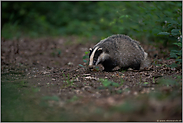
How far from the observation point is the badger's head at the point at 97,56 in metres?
5.47

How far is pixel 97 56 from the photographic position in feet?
18.3

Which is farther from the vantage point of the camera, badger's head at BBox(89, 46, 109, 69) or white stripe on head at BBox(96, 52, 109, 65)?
white stripe on head at BBox(96, 52, 109, 65)

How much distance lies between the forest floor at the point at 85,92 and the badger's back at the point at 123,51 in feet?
0.84

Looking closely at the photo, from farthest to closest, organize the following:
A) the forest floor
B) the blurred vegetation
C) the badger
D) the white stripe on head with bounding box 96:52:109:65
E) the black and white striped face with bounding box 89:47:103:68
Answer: the blurred vegetation < the badger < the white stripe on head with bounding box 96:52:109:65 < the black and white striped face with bounding box 89:47:103:68 < the forest floor

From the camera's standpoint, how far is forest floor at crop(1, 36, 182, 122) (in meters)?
2.92

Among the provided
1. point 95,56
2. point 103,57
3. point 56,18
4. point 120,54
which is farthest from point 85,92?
point 56,18

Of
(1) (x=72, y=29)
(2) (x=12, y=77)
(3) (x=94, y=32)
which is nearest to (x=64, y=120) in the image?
(2) (x=12, y=77)

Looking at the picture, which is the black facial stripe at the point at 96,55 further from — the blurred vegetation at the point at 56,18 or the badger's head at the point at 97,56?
the blurred vegetation at the point at 56,18

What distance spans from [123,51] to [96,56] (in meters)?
0.74

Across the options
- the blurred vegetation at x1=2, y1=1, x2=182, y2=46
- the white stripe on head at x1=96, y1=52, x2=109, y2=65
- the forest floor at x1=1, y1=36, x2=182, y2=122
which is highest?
the blurred vegetation at x1=2, y1=1, x2=182, y2=46

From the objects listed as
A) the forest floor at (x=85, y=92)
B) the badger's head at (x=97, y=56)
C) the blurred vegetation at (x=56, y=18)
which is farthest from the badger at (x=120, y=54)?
the blurred vegetation at (x=56, y=18)

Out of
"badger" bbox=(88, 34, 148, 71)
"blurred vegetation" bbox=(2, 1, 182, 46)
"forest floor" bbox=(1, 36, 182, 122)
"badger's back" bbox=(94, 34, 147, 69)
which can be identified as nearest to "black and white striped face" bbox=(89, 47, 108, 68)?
"badger" bbox=(88, 34, 148, 71)

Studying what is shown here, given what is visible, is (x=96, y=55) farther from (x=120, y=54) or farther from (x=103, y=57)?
(x=120, y=54)

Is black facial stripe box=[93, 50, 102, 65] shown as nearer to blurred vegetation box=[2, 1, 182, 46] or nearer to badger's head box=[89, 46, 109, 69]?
badger's head box=[89, 46, 109, 69]
